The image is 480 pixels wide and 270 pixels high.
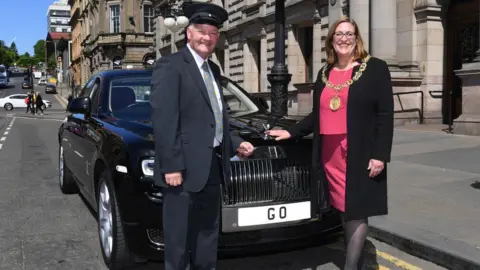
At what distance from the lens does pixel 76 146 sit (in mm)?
5652

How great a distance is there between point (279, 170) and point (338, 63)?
884 mm

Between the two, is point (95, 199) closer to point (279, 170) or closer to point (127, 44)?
point (279, 170)

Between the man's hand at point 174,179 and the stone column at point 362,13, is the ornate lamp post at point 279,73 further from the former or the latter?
the stone column at point 362,13

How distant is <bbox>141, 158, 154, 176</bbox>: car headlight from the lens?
3.55 meters

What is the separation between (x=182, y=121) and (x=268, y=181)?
A: 1.00m

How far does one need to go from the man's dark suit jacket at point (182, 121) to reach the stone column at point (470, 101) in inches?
422

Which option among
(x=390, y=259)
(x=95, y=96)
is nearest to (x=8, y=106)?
(x=95, y=96)

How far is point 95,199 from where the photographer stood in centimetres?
455

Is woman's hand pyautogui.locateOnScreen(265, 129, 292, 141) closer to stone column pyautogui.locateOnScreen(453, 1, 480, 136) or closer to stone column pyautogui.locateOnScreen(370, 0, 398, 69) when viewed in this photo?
stone column pyautogui.locateOnScreen(453, 1, 480, 136)

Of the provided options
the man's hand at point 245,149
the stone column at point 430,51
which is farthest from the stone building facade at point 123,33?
the man's hand at point 245,149

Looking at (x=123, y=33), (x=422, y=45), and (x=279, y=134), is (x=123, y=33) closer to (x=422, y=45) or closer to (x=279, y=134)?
(x=422, y=45)

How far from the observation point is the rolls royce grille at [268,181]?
11.6ft

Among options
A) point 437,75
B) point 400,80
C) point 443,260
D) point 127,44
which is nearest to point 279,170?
point 443,260

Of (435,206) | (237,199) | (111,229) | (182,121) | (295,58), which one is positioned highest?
(295,58)
